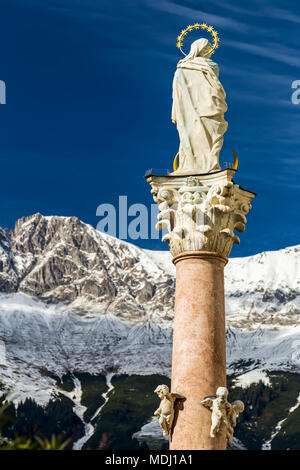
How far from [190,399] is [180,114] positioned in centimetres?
955

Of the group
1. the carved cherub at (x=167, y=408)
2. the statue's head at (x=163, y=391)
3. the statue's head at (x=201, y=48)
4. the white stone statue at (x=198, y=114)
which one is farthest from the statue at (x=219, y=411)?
the statue's head at (x=201, y=48)

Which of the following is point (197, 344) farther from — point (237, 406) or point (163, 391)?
point (237, 406)

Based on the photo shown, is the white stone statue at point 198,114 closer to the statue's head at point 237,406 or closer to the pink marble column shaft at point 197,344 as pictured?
the pink marble column shaft at point 197,344

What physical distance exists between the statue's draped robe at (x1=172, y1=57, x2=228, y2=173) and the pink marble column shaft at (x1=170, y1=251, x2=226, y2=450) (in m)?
3.58

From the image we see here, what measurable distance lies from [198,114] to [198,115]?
0.16ft

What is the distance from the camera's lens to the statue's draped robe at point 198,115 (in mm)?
28453

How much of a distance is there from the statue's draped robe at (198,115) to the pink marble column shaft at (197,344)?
11.8ft
